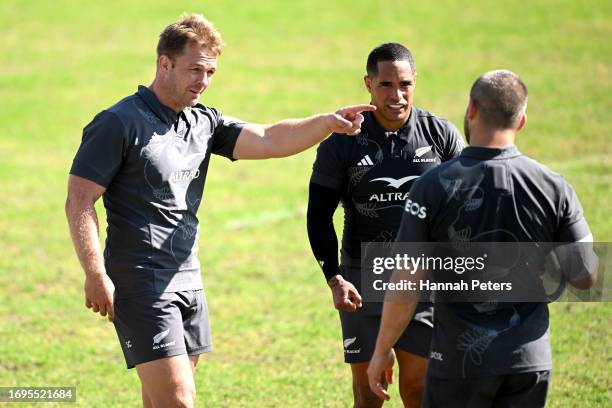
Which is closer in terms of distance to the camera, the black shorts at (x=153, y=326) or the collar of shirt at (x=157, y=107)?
the black shorts at (x=153, y=326)

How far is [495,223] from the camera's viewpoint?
4598mm

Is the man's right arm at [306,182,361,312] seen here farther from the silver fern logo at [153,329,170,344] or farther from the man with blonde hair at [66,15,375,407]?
the silver fern logo at [153,329,170,344]

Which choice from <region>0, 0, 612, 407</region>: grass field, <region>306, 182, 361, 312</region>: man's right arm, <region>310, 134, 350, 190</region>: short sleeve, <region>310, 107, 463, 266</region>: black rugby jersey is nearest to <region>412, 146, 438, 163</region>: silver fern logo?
<region>310, 107, 463, 266</region>: black rugby jersey

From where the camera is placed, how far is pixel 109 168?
5.72 metres

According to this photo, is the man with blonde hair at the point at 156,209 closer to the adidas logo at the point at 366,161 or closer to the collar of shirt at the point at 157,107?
the collar of shirt at the point at 157,107

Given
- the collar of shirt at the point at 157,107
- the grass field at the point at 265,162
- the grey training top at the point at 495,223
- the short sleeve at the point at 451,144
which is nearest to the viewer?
the grey training top at the point at 495,223

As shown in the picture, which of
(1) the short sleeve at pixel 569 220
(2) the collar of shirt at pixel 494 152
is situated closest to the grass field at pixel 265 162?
(1) the short sleeve at pixel 569 220

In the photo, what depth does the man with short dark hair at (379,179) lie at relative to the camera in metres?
6.28

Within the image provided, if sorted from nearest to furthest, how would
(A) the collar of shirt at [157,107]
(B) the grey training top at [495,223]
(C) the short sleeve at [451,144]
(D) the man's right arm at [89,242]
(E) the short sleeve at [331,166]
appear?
(B) the grey training top at [495,223]
(D) the man's right arm at [89,242]
(A) the collar of shirt at [157,107]
(E) the short sleeve at [331,166]
(C) the short sleeve at [451,144]

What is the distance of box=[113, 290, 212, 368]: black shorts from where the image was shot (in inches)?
227

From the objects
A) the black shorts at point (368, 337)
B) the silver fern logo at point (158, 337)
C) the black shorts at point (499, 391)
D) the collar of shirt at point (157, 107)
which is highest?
the collar of shirt at point (157, 107)

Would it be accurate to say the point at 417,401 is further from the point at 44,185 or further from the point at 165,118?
the point at 44,185

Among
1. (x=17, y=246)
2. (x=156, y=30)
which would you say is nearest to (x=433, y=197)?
(x=17, y=246)

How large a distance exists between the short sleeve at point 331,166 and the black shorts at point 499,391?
1.92m
